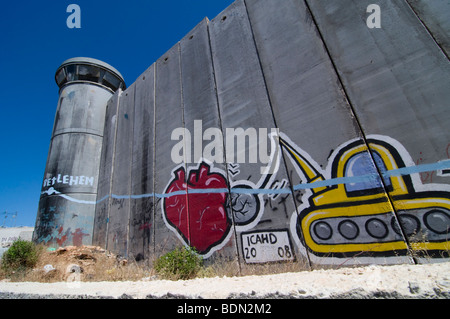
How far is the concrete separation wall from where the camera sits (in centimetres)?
414

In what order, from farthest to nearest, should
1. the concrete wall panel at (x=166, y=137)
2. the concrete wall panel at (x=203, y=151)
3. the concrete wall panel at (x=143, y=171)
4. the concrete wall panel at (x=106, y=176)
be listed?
the concrete wall panel at (x=106, y=176), the concrete wall panel at (x=143, y=171), the concrete wall panel at (x=166, y=137), the concrete wall panel at (x=203, y=151)

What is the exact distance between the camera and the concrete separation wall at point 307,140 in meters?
4.14

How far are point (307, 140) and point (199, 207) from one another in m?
4.07

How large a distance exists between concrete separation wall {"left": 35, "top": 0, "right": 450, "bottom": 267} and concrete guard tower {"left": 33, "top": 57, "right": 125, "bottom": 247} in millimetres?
4693

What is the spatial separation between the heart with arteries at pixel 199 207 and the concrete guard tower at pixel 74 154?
693 centimetres

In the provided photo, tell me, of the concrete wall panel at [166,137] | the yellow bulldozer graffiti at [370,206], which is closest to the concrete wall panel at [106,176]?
the concrete wall panel at [166,137]

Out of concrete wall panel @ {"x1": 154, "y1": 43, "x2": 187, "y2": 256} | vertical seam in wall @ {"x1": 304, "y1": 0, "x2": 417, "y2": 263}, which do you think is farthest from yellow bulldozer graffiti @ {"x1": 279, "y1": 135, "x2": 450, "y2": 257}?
concrete wall panel @ {"x1": 154, "y1": 43, "x2": 187, "y2": 256}

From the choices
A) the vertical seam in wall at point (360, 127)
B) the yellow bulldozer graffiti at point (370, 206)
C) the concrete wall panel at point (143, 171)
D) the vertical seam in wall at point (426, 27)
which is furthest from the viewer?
the concrete wall panel at point (143, 171)

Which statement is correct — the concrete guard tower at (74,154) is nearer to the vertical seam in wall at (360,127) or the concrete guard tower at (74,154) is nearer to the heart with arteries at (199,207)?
the heart with arteries at (199,207)

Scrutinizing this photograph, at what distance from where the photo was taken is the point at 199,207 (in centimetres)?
732
